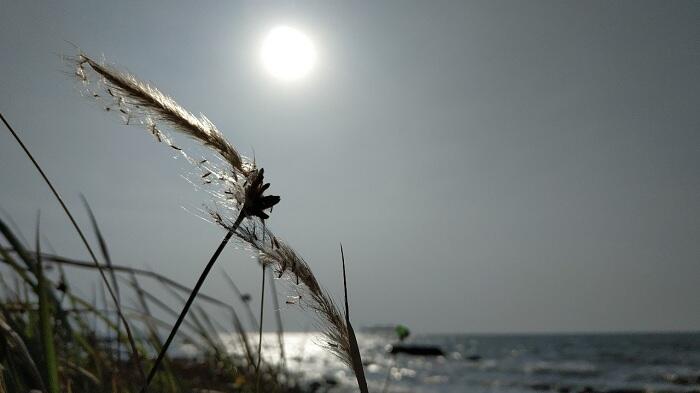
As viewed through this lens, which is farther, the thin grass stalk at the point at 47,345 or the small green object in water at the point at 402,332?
the small green object in water at the point at 402,332

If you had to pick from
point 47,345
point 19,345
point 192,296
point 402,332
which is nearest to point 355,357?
point 192,296

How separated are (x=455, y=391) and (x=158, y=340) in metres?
21.3

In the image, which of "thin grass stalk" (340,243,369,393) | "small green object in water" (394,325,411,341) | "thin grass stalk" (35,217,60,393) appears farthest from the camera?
"small green object in water" (394,325,411,341)

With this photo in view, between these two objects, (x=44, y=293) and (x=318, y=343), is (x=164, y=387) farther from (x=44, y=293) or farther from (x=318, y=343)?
(x=318, y=343)

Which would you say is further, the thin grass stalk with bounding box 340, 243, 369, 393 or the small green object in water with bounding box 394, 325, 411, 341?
the small green object in water with bounding box 394, 325, 411, 341

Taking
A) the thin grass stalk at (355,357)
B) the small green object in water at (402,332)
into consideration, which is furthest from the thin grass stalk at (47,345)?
the small green object in water at (402,332)

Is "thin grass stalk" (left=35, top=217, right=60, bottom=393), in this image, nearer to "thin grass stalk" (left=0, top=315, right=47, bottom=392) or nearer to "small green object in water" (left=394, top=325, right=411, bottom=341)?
"thin grass stalk" (left=0, top=315, right=47, bottom=392)

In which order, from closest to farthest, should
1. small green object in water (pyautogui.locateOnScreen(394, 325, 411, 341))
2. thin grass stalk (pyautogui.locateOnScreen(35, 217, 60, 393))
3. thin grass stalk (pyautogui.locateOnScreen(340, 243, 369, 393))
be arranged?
1. thin grass stalk (pyautogui.locateOnScreen(340, 243, 369, 393))
2. thin grass stalk (pyautogui.locateOnScreen(35, 217, 60, 393))
3. small green object in water (pyautogui.locateOnScreen(394, 325, 411, 341))

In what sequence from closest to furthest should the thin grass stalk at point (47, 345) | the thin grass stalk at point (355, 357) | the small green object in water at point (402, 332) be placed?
the thin grass stalk at point (355, 357) → the thin grass stalk at point (47, 345) → the small green object in water at point (402, 332)

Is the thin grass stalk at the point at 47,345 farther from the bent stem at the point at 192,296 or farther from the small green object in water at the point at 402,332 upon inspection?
the small green object in water at the point at 402,332

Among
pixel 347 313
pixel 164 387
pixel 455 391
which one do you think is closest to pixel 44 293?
pixel 347 313

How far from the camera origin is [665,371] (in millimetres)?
29375

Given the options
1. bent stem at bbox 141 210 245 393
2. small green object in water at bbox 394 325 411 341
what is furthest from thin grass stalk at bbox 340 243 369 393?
small green object in water at bbox 394 325 411 341

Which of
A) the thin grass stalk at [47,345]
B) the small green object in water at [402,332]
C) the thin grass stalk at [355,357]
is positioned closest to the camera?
the thin grass stalk at [355,357]
